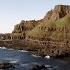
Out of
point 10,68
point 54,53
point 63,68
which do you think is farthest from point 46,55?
point 10,68

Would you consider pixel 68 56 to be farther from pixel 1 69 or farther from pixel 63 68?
pixel 1 69

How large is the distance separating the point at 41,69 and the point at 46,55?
34.4 meters

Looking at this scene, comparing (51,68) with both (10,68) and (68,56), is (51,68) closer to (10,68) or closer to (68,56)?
(10,68)

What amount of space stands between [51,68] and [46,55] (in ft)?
99.4

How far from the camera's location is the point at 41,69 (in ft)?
252

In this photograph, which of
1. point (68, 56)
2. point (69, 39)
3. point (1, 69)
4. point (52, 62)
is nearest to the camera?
point (1, 69)

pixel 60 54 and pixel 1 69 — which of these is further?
pixel 60 54

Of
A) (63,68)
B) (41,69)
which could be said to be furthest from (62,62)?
(41,69)

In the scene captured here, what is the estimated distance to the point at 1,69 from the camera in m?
73.8

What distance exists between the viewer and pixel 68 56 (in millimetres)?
109688

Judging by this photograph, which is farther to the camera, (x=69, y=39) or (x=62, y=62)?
(x=69, y=39)

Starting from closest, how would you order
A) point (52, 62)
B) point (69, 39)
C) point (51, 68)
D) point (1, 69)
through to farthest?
point (1, 69)
point (51, 68)
point (52, 62)
point (69, 39)

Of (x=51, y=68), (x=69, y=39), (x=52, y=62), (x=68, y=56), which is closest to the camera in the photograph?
(x=51, y=68)

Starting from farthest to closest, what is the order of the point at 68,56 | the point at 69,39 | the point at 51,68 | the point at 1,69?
the point at 69,39
the point at 68,56
the point at 51,68
the point at 1,69
